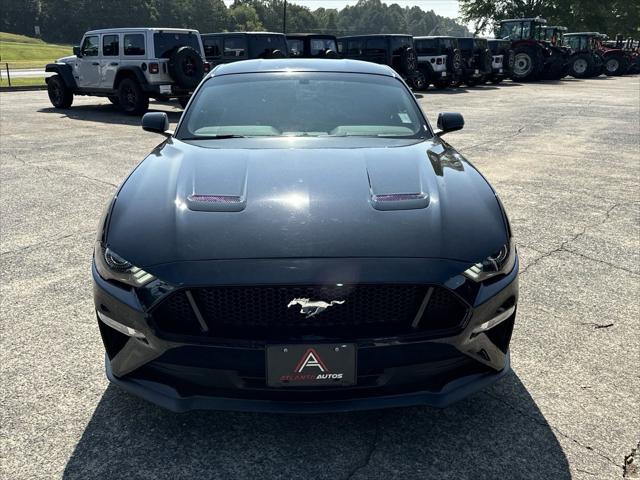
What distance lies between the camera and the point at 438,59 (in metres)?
21.4

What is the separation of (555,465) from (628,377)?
3.01 feet

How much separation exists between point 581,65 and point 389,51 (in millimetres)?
17474

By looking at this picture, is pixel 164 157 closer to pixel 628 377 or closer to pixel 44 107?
pixel 628 377

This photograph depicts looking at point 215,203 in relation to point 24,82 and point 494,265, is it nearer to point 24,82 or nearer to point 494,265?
point 494,265

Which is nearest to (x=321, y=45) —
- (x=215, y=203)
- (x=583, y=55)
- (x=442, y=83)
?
(x=442, y=83)

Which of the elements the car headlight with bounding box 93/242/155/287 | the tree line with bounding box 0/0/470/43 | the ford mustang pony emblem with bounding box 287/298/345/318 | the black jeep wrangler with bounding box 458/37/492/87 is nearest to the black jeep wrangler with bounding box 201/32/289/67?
the black jeep wrangler with bounding box 458/37/492/87

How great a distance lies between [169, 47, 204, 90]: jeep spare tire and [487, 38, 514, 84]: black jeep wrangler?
51.8 ft

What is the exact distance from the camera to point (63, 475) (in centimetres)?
220

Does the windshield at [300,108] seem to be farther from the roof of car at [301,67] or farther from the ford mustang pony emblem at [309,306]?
the ford mustang pony emblem at [309,306]

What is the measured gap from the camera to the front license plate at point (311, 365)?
81.0 inches

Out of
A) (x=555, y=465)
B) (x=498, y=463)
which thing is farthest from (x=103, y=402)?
(x=555, y=465)

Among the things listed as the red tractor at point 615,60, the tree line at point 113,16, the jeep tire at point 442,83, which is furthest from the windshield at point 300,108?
the tree line at point 113,16

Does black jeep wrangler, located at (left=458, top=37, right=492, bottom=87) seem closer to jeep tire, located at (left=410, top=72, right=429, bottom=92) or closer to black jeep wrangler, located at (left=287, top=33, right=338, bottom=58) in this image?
jeep tire, located at (left=410, top=72, right=429, bottom=92)

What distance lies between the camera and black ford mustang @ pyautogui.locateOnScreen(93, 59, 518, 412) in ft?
6.84
